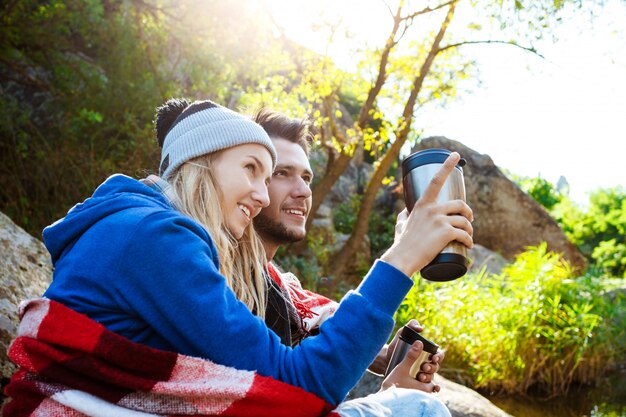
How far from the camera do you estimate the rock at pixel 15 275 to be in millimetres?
2057

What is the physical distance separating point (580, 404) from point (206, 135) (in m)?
5.77

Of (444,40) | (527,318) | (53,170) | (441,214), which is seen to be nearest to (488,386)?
(527,318)

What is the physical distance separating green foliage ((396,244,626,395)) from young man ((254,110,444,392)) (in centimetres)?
424

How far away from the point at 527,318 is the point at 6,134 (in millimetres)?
5885

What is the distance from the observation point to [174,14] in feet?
21.9

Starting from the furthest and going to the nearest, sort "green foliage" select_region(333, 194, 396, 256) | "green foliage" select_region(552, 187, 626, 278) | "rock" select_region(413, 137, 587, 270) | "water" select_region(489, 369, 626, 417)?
1. "green foliage" select_region(552, 187, 626, 278)
2. "rock" select_region(413, 137, 587, 270)
3. "green foliage" select_region(333, 194, 396, 256)
4. "water" select_region(489, 369, 626, 417)

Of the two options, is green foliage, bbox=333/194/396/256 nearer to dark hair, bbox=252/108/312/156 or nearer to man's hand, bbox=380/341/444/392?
dark hair, bbox=252/108/312/156

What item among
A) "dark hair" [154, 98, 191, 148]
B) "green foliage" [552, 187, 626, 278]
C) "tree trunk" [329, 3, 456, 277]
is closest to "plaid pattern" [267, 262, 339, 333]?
"dark hair" [154, 98, 191, 148]

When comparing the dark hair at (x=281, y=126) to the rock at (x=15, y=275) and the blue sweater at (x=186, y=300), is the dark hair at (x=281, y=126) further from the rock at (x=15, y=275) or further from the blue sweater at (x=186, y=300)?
the blue sweater at (x=186, y=300)

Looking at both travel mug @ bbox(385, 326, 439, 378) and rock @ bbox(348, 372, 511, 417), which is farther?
rock @ bbox(348, 372, 511, 417)

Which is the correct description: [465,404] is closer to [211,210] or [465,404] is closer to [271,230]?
[271,230]

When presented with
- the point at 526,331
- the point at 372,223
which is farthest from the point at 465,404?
the point at 372,223

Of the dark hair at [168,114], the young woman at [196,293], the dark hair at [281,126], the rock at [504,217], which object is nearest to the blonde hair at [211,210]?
the young woman at [196,293]

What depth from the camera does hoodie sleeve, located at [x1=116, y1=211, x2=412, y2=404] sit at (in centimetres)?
117
